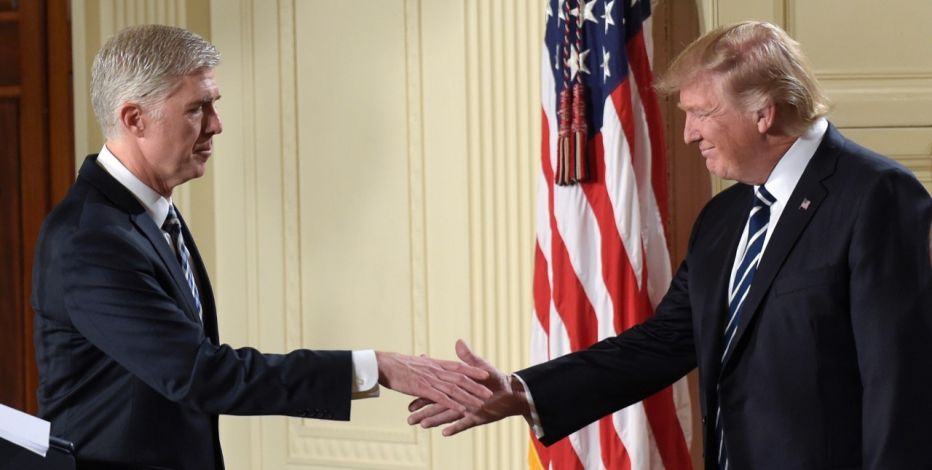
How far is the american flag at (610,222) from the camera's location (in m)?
3.76

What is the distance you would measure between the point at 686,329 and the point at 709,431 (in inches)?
17.7

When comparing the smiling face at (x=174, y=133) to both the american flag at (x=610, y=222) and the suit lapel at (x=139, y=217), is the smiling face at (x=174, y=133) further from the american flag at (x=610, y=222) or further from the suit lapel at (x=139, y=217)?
the american flag at (x=610, y=222)

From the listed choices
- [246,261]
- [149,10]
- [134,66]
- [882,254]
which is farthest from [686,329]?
[149,10]

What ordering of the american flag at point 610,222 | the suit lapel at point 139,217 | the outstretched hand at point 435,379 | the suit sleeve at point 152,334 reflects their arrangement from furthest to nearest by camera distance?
the american flag at point 610,222
the outstretched hand at point 435,379
the suit lapel at point 139,217
the suit sleeve at point 152,334

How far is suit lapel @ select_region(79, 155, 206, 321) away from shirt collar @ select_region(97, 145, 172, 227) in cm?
3

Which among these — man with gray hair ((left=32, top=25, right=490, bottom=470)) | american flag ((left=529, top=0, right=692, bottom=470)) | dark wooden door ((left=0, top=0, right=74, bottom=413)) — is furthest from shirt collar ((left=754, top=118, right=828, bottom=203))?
dark wooden door ((left=0, top=0, right=74, bottom=413))

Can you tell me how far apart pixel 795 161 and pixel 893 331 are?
450mm

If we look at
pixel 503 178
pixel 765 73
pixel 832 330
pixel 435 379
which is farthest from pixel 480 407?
pixel 503 178

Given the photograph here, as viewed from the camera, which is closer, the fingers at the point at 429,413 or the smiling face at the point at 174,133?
the smiling face at the point at 174,133

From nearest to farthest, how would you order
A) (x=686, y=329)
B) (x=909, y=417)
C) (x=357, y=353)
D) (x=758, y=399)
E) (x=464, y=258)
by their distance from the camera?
(x=909, y=417) → (x=758, y=399) → (x=357, y=353) → (x=686, y=329) → (x=464, y=258)

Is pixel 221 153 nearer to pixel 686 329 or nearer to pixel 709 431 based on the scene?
pixel 686 329

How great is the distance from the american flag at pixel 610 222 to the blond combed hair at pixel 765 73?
1.17 m

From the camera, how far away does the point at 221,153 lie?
4945 millimetres

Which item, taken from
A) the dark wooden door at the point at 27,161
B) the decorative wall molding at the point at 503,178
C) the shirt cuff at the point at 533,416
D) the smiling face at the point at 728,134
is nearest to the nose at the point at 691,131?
the smiling face at the point at 728,134
